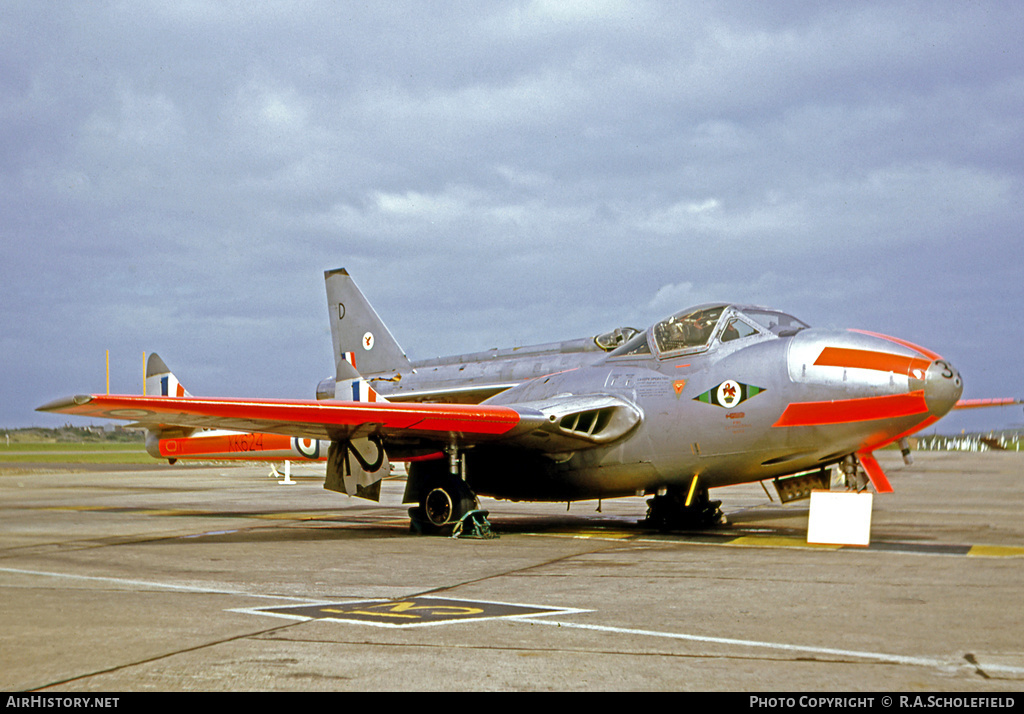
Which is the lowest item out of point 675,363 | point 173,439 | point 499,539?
point 499,539

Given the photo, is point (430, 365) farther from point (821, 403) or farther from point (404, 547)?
point (821, 403)

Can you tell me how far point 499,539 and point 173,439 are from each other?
8.58 meters

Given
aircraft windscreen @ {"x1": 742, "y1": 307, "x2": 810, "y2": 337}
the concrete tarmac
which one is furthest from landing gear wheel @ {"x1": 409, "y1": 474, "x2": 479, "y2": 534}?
aircraft windscreen @ {"x1": 742, "y1": 307, "x2": 810, "y2": 337}

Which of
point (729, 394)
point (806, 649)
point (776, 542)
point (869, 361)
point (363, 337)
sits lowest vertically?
point (776, 542)

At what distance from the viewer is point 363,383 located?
16.3 metres

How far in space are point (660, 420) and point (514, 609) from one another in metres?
6.24

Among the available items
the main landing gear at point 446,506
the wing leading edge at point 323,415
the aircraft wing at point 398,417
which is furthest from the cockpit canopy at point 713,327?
the main landing gear at point 446,506

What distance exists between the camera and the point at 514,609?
281 inches

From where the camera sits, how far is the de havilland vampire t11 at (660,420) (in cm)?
1139

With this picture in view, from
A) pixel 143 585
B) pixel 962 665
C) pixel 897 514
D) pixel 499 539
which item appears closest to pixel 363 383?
pixel 499 539

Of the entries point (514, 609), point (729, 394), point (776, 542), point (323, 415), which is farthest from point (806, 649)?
point (323, 415)

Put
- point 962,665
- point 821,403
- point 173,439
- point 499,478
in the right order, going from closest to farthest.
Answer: point 962,665
point 821,403
point 499,478
point 173,439

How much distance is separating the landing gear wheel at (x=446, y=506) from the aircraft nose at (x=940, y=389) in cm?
654

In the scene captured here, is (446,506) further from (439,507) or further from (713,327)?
(713,327)
